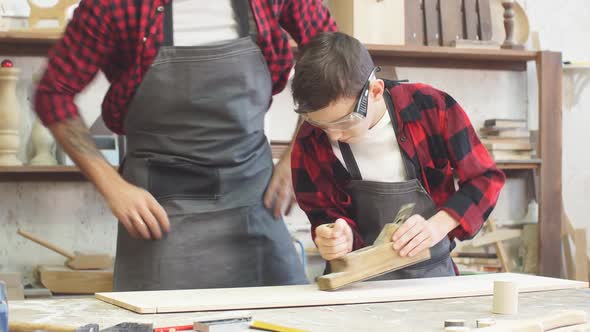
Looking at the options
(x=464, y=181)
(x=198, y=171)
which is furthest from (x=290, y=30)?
(x=464, y=181)

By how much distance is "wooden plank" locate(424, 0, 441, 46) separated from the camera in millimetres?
3950

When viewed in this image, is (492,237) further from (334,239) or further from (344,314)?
(344,314)

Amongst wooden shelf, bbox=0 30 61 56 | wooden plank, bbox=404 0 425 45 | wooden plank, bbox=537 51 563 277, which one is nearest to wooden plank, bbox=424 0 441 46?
wooden plank, bbox=404 0 425 45

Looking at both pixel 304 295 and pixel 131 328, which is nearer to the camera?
pixel 131 328

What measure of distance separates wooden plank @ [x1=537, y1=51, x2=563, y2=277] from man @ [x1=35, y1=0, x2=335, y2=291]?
2.30 meters

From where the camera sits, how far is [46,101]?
6.64ft

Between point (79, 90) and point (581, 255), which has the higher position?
point (79, 90)

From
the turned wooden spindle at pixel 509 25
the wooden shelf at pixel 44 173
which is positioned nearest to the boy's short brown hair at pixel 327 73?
the wooden shelf at pixel 44 173

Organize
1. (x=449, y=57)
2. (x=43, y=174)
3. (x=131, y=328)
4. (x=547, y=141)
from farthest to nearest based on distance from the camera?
1. (x=449, y=57)
2. (x=547, y=141)
3. (x=43, y=174)
4. (x=131, y=328)

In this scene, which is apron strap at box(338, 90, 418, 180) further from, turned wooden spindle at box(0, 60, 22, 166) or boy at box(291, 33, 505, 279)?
turned wooden spindle at box(0, 60, 22, 166)

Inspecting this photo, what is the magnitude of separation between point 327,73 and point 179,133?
43cm

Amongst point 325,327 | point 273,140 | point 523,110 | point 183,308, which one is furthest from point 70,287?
point 523,110

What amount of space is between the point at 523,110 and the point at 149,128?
278cm

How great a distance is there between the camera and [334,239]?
1844 mm
